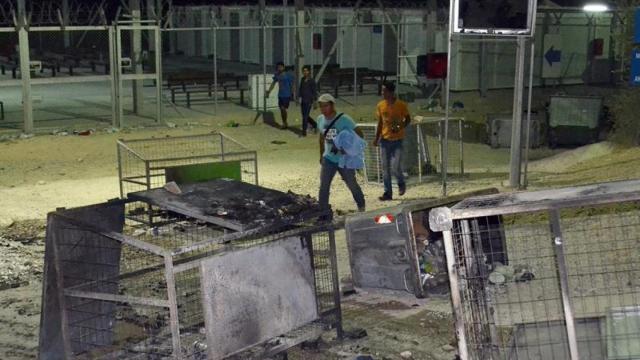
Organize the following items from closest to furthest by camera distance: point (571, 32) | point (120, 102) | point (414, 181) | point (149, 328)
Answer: point (149, 328), point (414, 181), point (120, 102), point (571, 32)

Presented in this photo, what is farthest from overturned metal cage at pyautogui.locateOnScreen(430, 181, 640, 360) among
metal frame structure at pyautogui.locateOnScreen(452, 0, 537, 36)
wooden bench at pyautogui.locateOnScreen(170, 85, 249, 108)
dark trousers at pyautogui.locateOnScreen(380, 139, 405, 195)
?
wooden bench at pyautogui.locateOnScreen(170, 85, 249, 108)

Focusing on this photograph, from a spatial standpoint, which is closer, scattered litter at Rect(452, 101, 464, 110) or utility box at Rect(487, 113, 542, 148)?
utility box at Rect(487, 113, 542, 148)

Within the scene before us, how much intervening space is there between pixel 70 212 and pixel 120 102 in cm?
1350

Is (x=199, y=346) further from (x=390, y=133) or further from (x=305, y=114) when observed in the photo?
(x=305, y=114)

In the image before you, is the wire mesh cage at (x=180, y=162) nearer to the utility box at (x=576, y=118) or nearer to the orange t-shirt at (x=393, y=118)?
the orange t-shirt at (x=393, y=118)

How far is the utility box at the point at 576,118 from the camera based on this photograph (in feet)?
61.8

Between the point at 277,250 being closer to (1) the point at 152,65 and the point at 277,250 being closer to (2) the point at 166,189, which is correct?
(2) the point at 166,189

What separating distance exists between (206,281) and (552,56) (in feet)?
82.6

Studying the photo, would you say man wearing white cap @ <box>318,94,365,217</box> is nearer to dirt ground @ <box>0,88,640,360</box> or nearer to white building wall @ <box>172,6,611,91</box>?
dirt ground @ <box>0,88,640,360</box>

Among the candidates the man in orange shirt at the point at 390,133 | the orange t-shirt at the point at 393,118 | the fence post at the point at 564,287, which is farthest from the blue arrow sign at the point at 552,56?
the fence post at the point at 564,287

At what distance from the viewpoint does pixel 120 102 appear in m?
20.2

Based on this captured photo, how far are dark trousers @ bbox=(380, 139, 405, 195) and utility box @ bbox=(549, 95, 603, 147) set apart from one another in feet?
20.6

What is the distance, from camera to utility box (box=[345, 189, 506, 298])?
26.8ft

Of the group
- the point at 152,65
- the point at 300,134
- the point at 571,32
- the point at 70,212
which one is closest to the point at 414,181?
the point at 300,134
